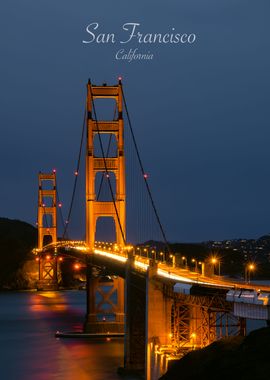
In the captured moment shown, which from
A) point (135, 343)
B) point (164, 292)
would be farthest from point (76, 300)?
point (164, 292)

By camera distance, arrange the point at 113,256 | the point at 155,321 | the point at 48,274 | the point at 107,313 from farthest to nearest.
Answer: the point at 48,274, the point at 107,313, the point at 113,256, the point at 155,321

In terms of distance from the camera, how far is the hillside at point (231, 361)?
14965 mm

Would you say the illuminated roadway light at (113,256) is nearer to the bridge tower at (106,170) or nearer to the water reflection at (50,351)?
the bridge tower at (106,170)

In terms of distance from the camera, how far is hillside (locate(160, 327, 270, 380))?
15.0 metres

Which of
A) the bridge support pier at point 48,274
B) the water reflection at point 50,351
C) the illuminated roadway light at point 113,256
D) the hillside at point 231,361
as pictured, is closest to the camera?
the hillside at point 231,361

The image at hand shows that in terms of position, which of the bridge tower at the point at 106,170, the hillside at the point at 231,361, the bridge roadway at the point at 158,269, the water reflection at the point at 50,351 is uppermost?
the bridge tower at the point at 106,170

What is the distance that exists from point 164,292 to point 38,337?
21.9m

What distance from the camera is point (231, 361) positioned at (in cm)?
1611

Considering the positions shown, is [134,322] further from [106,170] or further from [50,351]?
[106,170]

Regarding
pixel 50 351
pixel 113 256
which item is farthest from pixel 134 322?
pixel 50 351

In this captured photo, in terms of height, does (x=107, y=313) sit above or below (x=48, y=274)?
below

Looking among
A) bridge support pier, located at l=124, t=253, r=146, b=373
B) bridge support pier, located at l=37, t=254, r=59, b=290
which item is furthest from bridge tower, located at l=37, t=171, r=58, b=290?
bridge support pier, located at l=124, t=253, r=146, b=373

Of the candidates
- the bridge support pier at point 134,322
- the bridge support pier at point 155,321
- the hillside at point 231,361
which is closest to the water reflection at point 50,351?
the bridge support pier at point 134,322


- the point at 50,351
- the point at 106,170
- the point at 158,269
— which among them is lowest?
the point at 50,351
